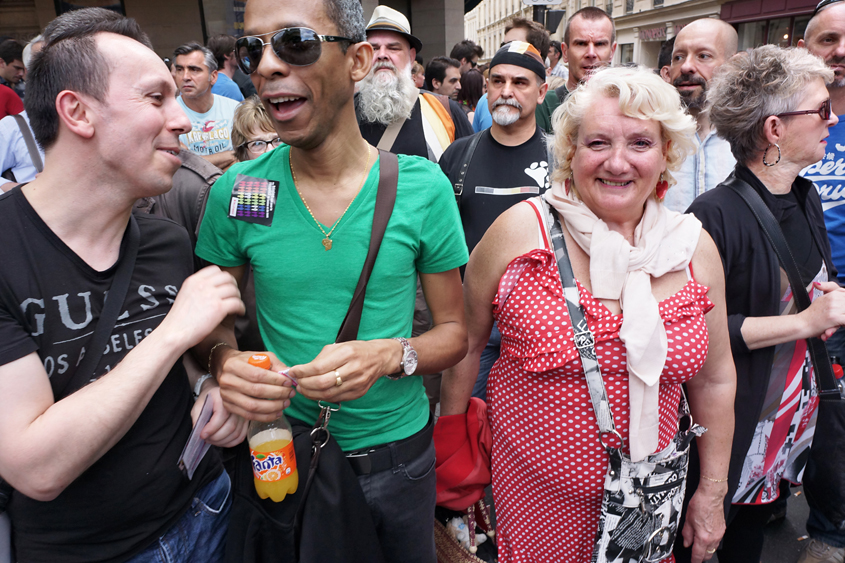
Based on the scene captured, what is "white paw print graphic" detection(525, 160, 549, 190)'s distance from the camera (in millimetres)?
Result: 3508

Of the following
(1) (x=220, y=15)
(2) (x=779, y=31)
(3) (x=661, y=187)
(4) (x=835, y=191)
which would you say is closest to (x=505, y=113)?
(3) (x=661, y=187)

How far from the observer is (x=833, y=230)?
3146mm

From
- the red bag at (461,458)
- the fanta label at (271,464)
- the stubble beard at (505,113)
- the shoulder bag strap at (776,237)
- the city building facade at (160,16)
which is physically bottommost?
the red bag at (461,458)

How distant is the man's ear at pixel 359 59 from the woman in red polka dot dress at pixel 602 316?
27.7 inches

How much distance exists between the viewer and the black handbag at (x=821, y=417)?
7.11ft

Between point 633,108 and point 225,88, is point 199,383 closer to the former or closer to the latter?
point 633,108

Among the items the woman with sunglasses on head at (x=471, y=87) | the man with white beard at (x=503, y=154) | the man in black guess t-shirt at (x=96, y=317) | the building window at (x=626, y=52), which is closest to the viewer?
the man in black guess t-shirt at (x=96, y=317)

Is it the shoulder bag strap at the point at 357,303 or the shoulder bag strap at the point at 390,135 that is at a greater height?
the shoulder bag strap at the point at 390,135

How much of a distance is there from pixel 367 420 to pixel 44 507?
85 cm

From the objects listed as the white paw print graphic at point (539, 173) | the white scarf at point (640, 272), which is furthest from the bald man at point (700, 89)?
the white scarf at point (640, 272)

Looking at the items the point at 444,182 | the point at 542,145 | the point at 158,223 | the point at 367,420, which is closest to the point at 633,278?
the point at 444,182

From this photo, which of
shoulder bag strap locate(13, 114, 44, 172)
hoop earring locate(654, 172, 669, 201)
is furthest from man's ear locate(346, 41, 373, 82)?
shoulder bag strap locate(13, 114, 44, 172)

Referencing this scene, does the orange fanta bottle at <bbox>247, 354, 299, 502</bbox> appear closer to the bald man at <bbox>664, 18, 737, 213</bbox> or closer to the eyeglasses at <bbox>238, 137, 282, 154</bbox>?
the eyeglasses at <bbox>238, 137, 282, 154</bbox>

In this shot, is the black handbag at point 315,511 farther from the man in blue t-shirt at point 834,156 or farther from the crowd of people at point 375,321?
the man in blue t-shirt at point 834,156
